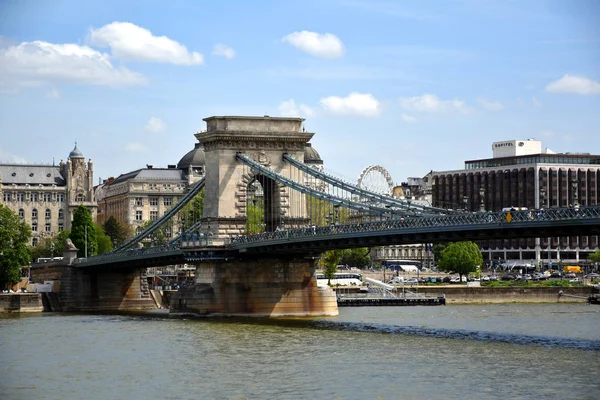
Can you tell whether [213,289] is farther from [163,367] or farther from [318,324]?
[163,367]

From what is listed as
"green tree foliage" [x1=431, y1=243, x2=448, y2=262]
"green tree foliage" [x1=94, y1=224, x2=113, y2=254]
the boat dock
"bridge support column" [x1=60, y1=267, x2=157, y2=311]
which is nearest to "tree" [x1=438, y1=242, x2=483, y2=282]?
"green tree foliage" [x1=431, y1=243, x2=448, y2=262]

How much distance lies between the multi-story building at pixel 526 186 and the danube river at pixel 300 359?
87.1 m

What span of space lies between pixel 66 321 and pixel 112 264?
19364 millimetres

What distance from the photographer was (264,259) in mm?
93375

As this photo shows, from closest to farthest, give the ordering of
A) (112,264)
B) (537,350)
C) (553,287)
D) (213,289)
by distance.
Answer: (537,350) → (213,289) → (112,264) → (553,287)

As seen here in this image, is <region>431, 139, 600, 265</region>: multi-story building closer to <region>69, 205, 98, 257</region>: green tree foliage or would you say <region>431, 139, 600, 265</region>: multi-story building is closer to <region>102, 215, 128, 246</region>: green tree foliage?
<region>102, 215, 128, 246</region>: green tree foliage

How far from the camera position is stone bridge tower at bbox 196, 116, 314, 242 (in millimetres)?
96188

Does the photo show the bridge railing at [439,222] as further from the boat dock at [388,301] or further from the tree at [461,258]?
the tree at [461,258]

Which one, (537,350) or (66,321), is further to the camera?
(66,321)

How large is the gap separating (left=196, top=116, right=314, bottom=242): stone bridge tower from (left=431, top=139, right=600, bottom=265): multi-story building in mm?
76873

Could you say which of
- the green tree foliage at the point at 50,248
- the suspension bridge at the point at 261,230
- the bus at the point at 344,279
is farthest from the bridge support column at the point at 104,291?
the green tree foliage at the point at 50,248

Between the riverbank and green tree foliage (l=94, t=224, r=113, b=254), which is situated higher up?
green tree foliage (l=94, t=224, r=113, b=254)

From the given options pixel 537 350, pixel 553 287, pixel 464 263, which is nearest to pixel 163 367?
pixel 537 350

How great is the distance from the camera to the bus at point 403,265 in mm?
180512
